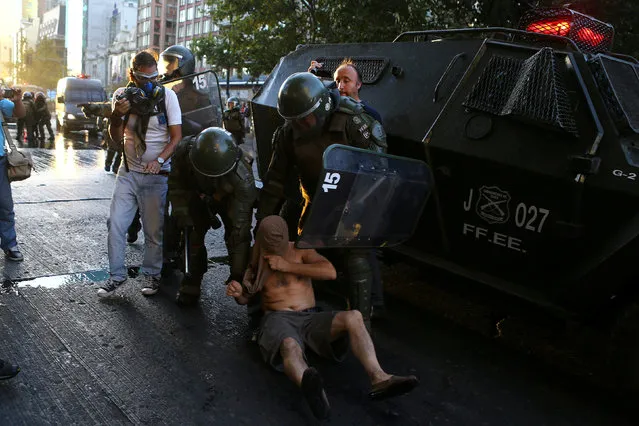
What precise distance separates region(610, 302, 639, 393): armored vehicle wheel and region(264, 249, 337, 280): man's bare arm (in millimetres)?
1577

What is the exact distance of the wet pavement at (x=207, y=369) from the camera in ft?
10.3

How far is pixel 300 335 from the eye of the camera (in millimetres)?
3514

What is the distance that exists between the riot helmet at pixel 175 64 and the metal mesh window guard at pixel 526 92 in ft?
9.10

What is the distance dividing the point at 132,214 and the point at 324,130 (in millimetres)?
1716

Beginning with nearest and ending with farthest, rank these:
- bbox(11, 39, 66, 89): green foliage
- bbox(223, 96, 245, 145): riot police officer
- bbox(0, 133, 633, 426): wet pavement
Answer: bbox(0, 133, 633, 426): wet pavement, bbox(223, 96, 245, 145): riot police officer, bbox(11, 39, 66, 89): green foliage

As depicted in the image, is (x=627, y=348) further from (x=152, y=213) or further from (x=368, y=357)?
(x=152, y=213)

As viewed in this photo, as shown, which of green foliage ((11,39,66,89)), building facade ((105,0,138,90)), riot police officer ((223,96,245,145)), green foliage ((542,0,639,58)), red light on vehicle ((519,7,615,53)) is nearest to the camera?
red light on vehicle ((519,7,615,53))

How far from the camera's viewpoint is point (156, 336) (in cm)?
401

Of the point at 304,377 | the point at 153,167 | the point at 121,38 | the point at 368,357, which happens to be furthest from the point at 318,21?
the point at 121,38

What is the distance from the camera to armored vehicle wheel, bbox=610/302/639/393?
3.27 metres

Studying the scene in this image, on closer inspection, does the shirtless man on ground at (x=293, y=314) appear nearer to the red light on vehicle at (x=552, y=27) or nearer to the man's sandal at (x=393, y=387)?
the man's sandal at (x=393, y=387)

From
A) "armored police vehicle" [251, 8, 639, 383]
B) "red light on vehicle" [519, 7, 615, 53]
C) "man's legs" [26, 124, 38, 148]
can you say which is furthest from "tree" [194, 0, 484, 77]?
"armored police vehicle" [251, 8, 639, 383]

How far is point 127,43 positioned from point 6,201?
95.1 metres

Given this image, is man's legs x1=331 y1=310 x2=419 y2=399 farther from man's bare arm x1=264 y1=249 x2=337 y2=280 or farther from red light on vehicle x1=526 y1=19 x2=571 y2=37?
red light on vehicle x1=526 y1=19 x2=571 y2=37
